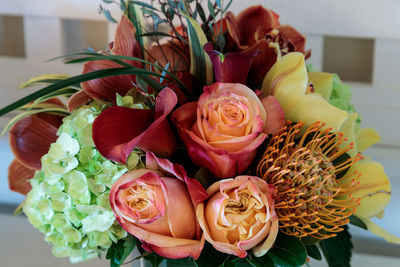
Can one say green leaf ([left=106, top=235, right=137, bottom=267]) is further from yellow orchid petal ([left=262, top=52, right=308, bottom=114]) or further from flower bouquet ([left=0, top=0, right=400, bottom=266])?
yellow orchid petal ([left=262, top=52, right=308, bottom=114])

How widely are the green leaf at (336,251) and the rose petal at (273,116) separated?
0.14 meters

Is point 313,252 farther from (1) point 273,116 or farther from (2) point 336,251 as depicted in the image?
(1) point 273,116

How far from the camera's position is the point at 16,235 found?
716mm

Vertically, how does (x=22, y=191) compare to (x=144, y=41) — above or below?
below

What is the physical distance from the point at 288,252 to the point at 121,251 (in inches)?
5.9

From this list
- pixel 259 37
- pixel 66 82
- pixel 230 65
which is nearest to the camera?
pixel 66 82

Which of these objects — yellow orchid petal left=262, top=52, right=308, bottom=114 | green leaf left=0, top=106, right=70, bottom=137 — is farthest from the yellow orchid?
green leaf left=0, top=106, right=70, bottom=137

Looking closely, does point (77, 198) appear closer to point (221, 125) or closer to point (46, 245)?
point (221, 125)

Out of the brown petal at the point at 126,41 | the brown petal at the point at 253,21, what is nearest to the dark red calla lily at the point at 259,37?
the brown petal at the point at 253,21

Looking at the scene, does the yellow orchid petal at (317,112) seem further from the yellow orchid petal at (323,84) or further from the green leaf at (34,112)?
the green leaf at (34,112)

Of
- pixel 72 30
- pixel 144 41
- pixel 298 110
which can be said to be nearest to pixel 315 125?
pixel 298 110

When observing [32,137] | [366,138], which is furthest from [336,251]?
[32,137]

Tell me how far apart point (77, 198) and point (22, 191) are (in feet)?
0.57

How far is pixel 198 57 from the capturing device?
424mm
